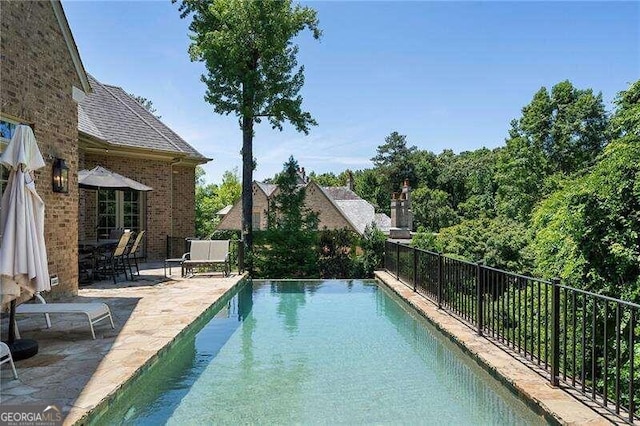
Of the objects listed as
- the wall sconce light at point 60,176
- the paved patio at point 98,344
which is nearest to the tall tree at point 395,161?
the paved patio at point 98,344

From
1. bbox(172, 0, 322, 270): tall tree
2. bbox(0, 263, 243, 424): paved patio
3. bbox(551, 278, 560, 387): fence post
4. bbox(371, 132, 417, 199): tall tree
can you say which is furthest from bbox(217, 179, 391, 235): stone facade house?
bbox(371, 132, 417, 199): tall tree

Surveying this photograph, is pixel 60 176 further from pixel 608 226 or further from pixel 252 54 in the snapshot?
pixel 608 226

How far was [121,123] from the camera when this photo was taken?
1452 centimetres

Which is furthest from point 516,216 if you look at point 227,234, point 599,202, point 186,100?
point 599,202

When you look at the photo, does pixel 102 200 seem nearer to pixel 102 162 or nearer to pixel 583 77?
pixel 102 162

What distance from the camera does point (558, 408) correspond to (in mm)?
3455

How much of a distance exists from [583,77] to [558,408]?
30934 millimetres

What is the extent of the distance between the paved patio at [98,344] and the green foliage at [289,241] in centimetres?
428

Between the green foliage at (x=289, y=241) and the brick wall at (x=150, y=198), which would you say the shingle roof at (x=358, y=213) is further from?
the brick wall at (x=150, y=198)

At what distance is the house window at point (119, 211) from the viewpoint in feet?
43.2

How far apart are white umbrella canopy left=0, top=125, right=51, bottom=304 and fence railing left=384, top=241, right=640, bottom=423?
16.6 ft

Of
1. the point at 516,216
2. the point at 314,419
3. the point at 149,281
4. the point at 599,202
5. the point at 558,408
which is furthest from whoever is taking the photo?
the point at 516,216

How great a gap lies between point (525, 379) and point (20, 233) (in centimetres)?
511

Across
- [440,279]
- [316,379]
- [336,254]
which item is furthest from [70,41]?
[336,254]
